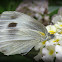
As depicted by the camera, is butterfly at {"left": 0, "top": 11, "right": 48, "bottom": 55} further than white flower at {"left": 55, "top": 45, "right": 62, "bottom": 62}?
Yes

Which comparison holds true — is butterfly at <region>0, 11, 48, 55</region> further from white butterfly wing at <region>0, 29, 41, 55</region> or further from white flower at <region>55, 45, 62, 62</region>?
white flower at <region>55, 45, 62, 62</region>

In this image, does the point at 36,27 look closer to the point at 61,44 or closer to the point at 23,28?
the point at 23,28

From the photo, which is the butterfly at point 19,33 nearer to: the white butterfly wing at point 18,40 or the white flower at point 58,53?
the white butterfly wing at point 18,40

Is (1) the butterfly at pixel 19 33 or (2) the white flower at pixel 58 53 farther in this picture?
(1) the butterfly at pixel 19 33

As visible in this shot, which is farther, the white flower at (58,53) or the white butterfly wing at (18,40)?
the white butterfly wing at (18,40)

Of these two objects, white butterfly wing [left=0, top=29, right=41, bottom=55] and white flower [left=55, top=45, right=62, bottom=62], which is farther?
white butterfly wing [left=0, top=29, right=41, bottom=55]

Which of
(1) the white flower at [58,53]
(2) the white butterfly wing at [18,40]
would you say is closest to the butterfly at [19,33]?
(2) the white butterfly wing at [18,40]

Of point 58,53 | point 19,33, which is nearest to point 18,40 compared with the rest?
point 19,33

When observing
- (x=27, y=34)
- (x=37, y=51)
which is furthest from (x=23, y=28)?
(x=37, y=51)

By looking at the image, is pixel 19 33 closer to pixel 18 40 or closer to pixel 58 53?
pixel 18 40

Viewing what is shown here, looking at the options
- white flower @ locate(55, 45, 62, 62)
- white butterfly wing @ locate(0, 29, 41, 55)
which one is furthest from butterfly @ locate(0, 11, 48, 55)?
white flower @ locate(55, 45, 62, 62)
